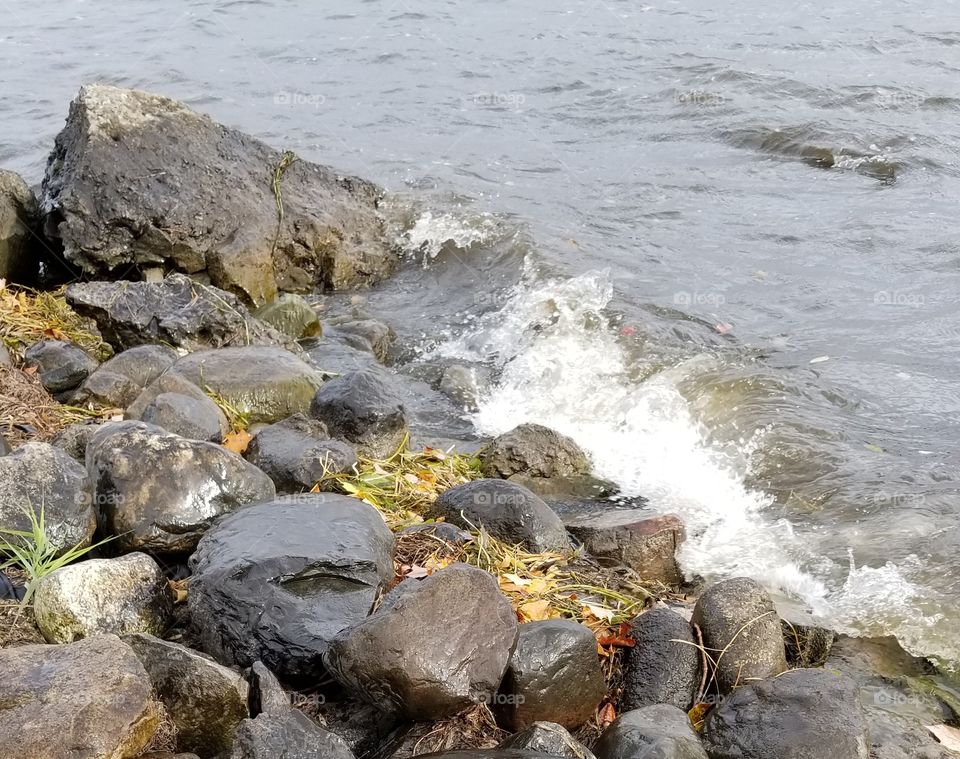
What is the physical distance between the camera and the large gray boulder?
Answer: 292 inches

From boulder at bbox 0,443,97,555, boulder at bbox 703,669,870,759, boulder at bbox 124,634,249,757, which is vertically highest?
boulder at bbox 0,443,97,555

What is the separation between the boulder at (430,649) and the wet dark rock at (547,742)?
206mm

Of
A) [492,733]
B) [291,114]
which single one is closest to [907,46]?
[291,114]

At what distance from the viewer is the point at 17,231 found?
7402mm

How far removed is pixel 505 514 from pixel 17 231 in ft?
16.8

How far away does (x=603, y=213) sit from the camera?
10.0m

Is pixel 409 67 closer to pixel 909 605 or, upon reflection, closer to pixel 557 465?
pixel 557 465

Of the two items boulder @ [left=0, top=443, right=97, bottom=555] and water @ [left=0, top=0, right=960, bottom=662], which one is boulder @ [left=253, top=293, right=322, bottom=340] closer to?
water @ [left=0, top=0, right=960, bottom=662]

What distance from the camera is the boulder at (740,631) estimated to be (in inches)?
148

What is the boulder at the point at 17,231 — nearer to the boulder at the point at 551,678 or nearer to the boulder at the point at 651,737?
the boulder at the point at 551,678

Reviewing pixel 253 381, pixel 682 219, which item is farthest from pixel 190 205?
pixel 682 219

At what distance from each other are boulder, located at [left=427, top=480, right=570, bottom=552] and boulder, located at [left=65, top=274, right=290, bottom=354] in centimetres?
256

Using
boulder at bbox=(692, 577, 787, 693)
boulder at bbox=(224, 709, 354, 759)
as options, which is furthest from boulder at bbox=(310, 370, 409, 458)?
boulder at bbox=(224, 709, 354, 759)

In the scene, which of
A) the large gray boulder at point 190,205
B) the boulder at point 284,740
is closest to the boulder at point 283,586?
the boulder at point 284,740
